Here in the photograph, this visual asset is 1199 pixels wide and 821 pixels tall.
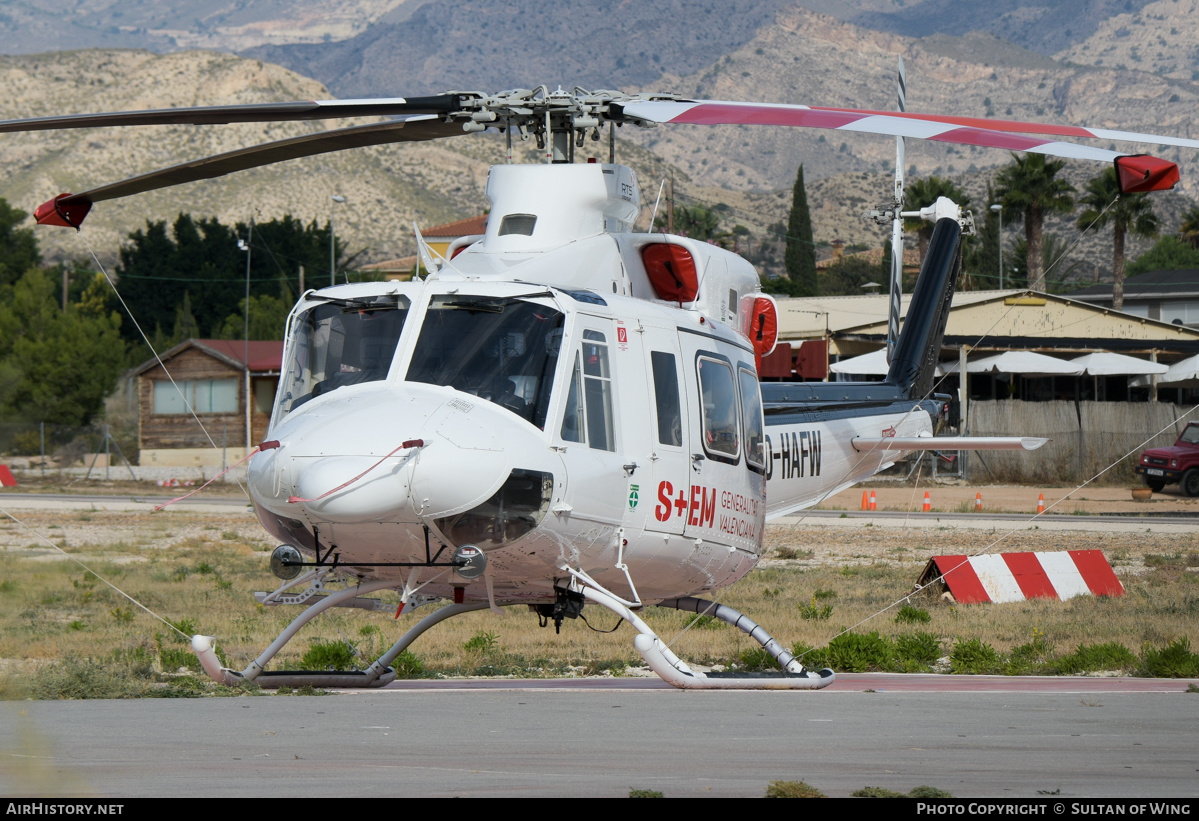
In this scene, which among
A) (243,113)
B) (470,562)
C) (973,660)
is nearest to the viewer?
(470,562)

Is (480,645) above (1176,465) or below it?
above

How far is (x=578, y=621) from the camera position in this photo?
1755 cm

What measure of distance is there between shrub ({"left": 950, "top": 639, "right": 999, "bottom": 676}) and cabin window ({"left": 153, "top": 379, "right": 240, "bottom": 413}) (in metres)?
40.7

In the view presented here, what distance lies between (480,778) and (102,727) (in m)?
3.29

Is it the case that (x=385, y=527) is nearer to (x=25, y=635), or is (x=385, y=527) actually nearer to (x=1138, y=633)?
(x=25, y=635)

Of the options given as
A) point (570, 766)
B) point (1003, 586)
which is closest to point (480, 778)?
point (570, 766)

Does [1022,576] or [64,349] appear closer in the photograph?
[1022,576]

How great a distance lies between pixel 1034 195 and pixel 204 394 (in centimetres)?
4282

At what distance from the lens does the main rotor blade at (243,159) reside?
1035 cm

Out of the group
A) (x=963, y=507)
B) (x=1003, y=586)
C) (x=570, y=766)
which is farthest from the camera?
(x=963, y=507)

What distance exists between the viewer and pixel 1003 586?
18.8 meters

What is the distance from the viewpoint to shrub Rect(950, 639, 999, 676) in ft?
42.4

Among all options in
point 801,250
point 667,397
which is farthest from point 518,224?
point 801,250

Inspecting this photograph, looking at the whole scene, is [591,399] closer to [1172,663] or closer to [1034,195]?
[1172,663]
